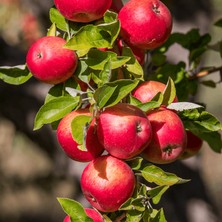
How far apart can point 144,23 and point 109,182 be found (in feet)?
1.00

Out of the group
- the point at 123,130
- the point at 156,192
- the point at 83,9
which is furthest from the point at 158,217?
the point at 83,9

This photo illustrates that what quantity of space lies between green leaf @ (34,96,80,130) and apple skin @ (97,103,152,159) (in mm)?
64

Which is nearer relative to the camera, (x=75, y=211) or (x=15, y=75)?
(x=75, y=211)

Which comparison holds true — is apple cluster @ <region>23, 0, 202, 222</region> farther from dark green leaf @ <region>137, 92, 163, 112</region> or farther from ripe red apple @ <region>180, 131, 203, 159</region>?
ripe red apple @ <region>180, 131, 203, 159</region>

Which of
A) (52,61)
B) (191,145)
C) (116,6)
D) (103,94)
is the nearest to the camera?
(103,94)

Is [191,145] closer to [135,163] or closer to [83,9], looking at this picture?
[135,163]

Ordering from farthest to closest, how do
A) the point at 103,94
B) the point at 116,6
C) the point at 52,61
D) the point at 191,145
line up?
the point at 191,145 < the point at 116,6 < the point at 52,61 < the point at 103,94

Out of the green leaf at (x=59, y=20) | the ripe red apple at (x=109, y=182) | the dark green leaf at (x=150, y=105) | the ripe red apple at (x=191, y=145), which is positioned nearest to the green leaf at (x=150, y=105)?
the dark green leaf at (x=150, y=105)

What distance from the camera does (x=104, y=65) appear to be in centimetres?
95

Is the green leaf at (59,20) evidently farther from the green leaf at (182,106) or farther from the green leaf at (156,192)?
the green leaf at (156,192)

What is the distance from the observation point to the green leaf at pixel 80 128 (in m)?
0.90

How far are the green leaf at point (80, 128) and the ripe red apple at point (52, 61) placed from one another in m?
0.13

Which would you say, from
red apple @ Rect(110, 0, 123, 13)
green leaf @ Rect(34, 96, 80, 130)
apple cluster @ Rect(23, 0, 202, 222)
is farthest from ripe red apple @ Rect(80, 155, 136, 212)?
red apple @ Rect(110, 0, 123, 13)

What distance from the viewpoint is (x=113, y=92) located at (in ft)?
3.04
